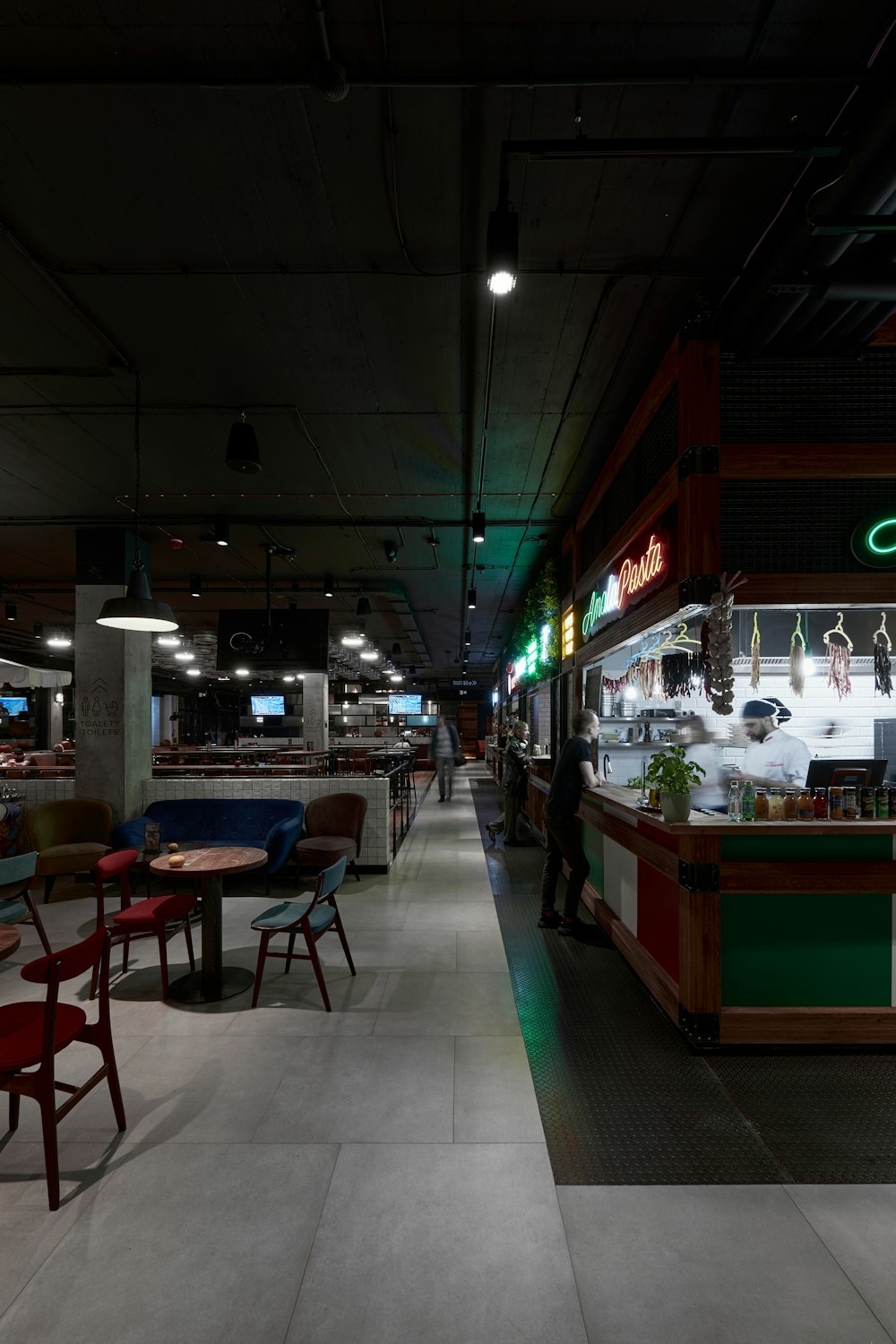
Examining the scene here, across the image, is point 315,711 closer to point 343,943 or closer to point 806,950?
point 343,943

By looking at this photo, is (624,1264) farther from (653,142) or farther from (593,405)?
(593,405)

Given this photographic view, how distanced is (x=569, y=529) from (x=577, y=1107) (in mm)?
6022

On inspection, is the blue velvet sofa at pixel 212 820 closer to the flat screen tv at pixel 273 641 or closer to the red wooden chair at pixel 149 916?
the red wooden chair at pixel 149 916

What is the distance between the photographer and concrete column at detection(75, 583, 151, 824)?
6.78 m

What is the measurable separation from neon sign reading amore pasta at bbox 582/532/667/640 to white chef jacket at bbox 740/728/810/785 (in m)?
1.89

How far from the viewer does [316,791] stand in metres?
6.92

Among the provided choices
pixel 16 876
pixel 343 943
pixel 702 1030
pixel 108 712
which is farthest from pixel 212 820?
pixel 702 1030

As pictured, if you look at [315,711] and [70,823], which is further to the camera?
[315,711]

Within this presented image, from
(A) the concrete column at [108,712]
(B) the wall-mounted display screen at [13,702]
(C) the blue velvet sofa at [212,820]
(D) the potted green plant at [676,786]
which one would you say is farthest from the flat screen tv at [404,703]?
(D) the potted green plant at [676,786]

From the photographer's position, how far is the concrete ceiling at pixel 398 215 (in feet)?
7.27

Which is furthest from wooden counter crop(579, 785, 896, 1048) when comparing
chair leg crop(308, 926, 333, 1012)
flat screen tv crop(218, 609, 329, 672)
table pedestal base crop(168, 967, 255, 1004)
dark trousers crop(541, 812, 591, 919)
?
flat screen tv crop(218, 609, 329, 672)

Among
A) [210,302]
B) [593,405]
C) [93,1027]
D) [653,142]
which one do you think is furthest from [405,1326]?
[593,405]

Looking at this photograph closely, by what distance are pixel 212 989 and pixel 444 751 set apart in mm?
9057

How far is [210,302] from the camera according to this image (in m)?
3.54
